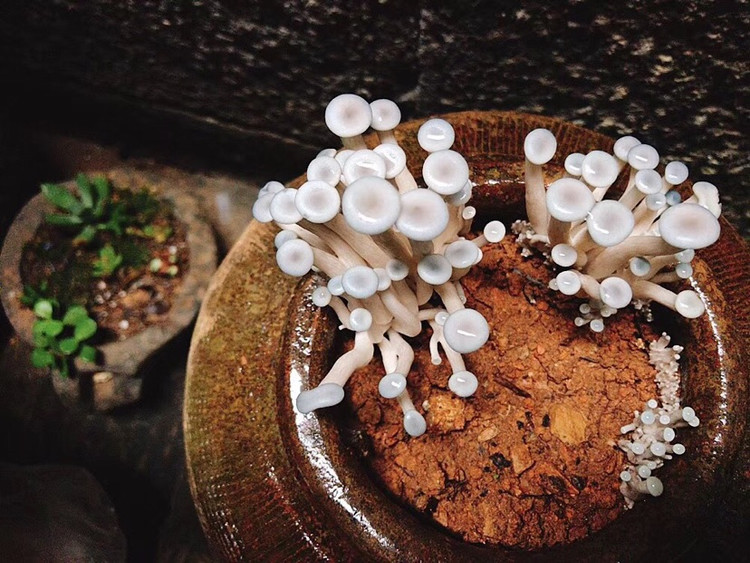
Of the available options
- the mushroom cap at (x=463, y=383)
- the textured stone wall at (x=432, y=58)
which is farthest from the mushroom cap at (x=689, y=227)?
the textured stone wall at (x=432, y=58)

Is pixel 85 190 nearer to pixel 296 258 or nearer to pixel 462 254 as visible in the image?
pixel 296 258

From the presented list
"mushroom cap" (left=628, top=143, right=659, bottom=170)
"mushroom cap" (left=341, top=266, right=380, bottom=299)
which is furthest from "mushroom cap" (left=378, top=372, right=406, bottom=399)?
"mushroom cap" (left=628, top=143, right=659, bottom=170)

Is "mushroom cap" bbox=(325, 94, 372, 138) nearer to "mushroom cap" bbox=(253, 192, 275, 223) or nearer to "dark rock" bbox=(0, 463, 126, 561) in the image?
"mushroom cap" bbox=(253, 192, 275, 223)

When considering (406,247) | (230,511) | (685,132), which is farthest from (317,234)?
(685,132)

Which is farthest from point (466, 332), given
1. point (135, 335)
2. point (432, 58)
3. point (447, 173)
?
point (135, 335)

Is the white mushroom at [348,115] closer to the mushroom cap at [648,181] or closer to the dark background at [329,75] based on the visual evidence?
the mushroom cap at [648,181]

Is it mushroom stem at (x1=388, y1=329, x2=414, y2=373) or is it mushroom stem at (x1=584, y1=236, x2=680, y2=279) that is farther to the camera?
mushroom stem at (x1=388, y1=329, x2=414, y2=373)
